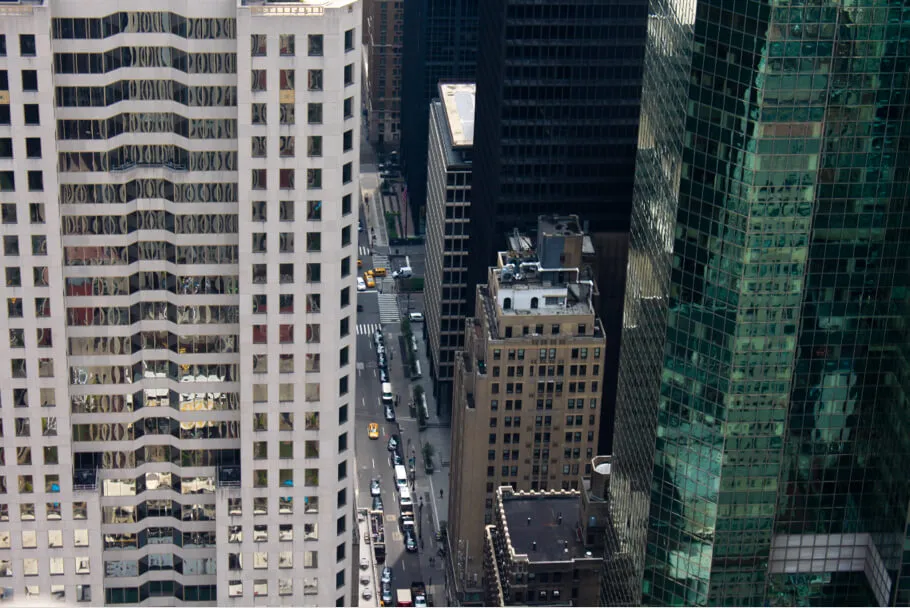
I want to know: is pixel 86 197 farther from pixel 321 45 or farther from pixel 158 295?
pixel 321 45

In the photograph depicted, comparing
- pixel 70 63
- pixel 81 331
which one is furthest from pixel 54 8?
pixel 81 331

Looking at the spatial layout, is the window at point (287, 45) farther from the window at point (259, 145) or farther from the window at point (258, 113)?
the window at point (259, 145)

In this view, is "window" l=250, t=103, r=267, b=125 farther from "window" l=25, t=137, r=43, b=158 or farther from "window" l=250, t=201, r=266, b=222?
"window" l=25, t=137, r=43, b=158

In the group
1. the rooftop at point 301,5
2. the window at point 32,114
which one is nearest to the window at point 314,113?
the rooftop at point 301,5

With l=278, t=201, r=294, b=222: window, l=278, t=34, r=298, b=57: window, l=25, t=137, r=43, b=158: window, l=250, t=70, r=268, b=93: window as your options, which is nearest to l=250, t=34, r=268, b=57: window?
l=278, t=34, r=298, b=57: window

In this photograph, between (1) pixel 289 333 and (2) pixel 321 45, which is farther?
(1) pixel 289 333

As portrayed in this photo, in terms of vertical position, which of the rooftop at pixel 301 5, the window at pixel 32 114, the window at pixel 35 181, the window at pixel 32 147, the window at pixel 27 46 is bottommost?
the window at pixel 35 181
